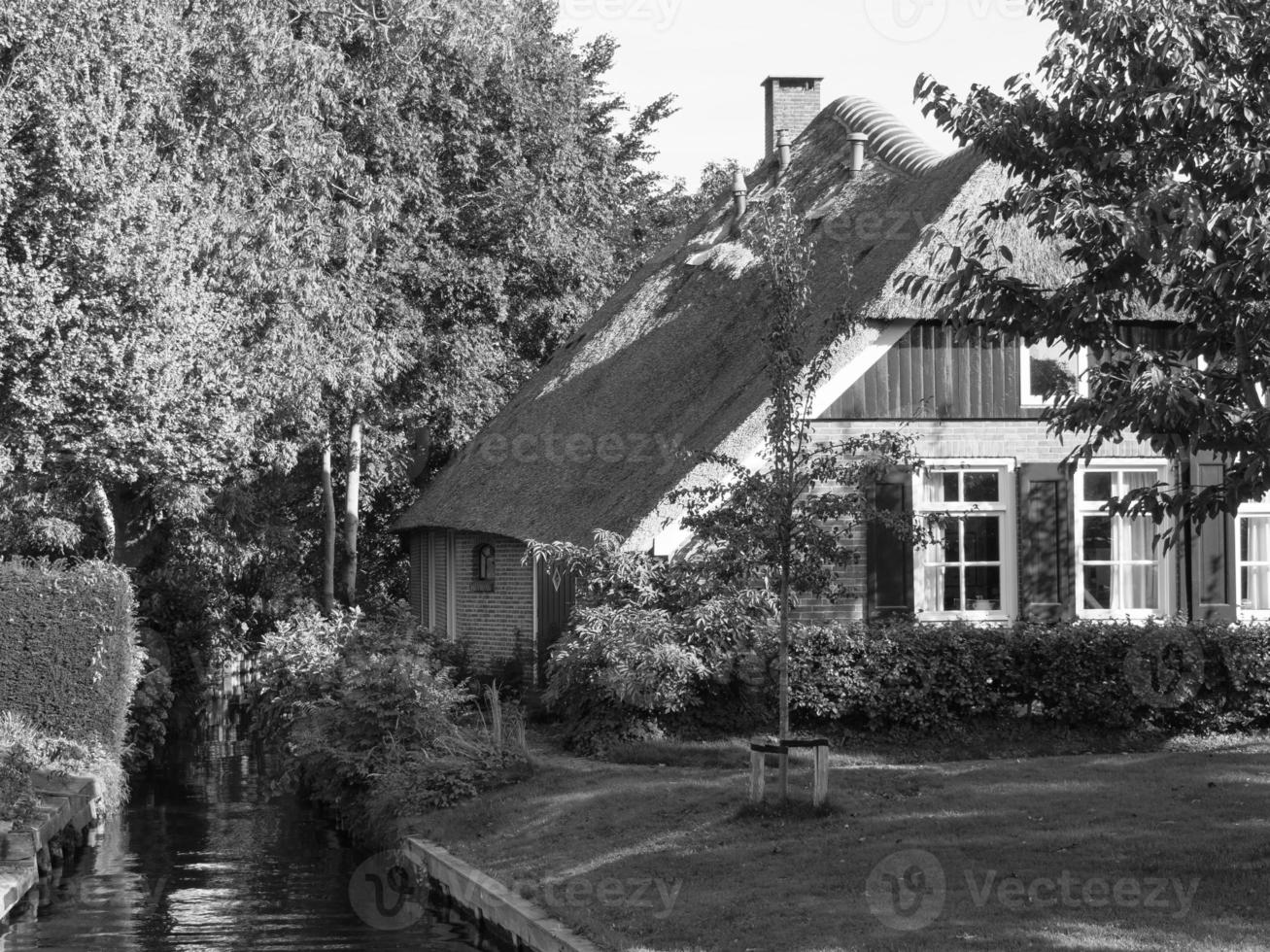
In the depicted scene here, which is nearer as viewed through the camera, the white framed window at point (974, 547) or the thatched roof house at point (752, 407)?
the thatched roof house at point (752, 407)

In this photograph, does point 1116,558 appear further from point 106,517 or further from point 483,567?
point 106,517

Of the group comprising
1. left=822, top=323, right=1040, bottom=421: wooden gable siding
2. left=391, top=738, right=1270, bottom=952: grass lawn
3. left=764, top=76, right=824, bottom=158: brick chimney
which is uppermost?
left=764, top=76, right=824, bottom=158: brick chimney

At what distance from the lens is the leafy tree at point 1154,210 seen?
9070mm

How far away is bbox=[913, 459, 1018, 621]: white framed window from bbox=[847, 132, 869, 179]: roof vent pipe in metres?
7.90

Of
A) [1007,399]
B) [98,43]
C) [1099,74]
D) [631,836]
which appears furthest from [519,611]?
[1099,74]

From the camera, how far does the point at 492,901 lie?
35.0ft

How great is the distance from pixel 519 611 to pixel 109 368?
6.73 meters

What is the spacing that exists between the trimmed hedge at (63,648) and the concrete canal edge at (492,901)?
18.4 feet

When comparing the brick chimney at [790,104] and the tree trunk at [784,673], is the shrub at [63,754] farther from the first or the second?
the brick chimney at [790,104]

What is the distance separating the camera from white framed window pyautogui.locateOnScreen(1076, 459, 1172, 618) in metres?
18.3

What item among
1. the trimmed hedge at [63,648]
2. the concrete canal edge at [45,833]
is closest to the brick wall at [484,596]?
the trimmed hedge at [63,648]

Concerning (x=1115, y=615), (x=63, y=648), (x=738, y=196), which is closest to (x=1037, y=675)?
(x=1115, y=615)
